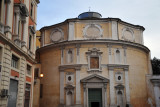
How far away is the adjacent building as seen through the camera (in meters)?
12.5

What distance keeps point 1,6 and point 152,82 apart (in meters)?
24.1

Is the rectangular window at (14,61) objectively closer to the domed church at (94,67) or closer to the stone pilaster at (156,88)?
the domed church at (94,67)

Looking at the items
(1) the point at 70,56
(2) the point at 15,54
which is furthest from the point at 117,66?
(2) the point at 15,54

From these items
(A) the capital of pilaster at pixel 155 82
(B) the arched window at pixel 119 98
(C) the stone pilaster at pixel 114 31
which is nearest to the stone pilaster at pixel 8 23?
(C) the stone pilaster at pixel 114 31

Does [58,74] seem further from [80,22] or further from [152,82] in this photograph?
[152,82]

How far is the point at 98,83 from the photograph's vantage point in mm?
26094

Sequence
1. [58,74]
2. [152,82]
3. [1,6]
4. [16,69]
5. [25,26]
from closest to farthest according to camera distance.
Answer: [1,6], [16,69], [25,26], [58,74], [152,82]

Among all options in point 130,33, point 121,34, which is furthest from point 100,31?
point 130,33

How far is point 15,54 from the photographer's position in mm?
14578

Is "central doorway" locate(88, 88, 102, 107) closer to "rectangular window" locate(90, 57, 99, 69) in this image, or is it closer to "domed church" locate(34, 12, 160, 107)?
"domed church" locate(34, 12, 160, 107)

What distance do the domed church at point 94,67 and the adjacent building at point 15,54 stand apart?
8.61 metres

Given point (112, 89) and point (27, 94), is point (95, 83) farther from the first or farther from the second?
point (27, 94)

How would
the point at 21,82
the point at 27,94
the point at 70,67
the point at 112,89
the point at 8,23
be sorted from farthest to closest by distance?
1. the point at 70,67
2. the point at 112,89
3. the point at 27,94
4. the point at 21,82
5. the point at 8,23

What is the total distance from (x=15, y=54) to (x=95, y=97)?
1443 cm
